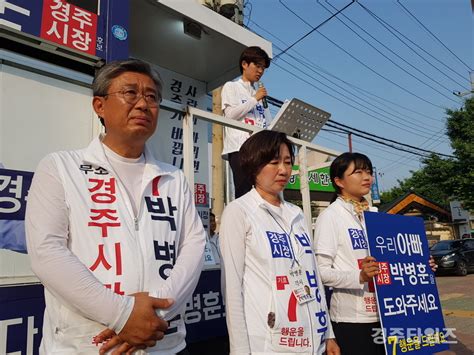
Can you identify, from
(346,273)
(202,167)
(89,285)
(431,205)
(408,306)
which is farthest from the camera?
(431,205)

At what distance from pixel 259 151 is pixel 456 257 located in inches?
627

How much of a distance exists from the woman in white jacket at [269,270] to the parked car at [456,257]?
50.6 ft

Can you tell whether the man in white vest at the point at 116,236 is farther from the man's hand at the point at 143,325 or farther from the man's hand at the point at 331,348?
the man's hand at the point at 331,348

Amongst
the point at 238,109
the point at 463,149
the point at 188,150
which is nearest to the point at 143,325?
the point at 188,150

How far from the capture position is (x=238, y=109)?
304cm

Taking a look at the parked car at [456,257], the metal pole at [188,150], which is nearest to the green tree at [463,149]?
the parked car at [456,257]

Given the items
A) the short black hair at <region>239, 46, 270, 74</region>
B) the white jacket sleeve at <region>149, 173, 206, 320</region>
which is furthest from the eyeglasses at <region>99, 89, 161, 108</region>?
the short black hair at <region>239, 46, 270, 74</region>

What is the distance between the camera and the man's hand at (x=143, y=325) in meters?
1.20

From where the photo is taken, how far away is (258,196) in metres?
1.94

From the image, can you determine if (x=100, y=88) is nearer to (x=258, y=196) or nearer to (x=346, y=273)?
(x=258, y=196)

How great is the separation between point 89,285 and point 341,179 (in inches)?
74.0

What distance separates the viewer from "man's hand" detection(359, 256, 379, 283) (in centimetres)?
218

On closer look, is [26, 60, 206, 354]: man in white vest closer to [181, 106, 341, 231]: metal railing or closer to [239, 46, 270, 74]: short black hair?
[181, 106, 341, 231]: metal railing

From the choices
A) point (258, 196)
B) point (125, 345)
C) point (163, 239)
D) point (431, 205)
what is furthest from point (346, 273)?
point (431, 205)
